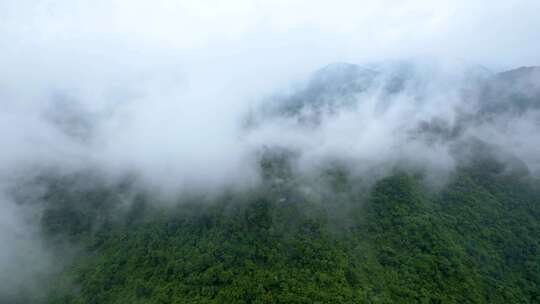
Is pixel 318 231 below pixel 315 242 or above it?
above

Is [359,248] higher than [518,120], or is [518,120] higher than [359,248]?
[518,120]

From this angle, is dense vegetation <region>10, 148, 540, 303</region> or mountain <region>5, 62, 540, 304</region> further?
mountain <region>5, 62, 540, 304</region>

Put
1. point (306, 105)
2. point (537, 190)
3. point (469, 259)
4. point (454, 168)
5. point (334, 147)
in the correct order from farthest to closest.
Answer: point (306, 105)
point (334, 147)
point (454, 168)
point (537, 190)
point (469, 259)

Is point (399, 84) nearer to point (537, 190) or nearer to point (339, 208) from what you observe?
point (537, 190)

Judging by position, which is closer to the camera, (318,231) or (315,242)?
(315,242)

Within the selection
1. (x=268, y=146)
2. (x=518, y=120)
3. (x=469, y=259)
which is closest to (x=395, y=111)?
(x=518, y=120)

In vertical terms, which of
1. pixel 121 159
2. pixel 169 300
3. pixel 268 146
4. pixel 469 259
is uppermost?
pixel 121 159

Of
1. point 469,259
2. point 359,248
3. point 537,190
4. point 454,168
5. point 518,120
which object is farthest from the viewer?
point 518,120

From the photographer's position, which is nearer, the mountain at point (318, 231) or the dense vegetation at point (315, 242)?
the dense vegetation at point (315, 242)
